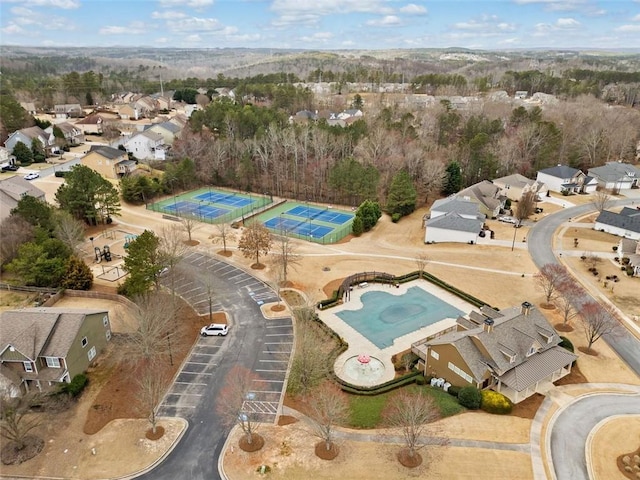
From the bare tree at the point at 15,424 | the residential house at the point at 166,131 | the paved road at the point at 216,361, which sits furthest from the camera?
the residential house at the point at 166,131

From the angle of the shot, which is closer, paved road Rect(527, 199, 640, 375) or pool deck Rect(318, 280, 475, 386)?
pool deck Rect(318, 280, 475, 386)

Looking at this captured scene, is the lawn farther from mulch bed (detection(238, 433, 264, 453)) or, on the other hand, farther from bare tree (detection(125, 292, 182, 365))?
bare tree (detection(125, 292, 182, 365))

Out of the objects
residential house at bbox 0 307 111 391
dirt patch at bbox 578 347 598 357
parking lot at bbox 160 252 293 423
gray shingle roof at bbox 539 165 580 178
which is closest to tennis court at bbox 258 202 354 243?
parking lot at bbox 160 252 293 423

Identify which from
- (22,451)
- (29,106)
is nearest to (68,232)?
(22,451)

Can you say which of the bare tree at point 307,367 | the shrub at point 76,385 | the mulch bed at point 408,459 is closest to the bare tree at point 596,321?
the mulch bed at point 408,459

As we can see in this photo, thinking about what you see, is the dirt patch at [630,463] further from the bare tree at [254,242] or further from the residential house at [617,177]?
the residential house at [617,177]

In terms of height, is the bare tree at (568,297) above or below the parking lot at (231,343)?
above

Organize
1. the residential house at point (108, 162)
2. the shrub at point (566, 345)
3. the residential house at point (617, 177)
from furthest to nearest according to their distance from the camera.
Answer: the residential house at point (617, 177), the residential house at point (108, 162), the shrub at point (566, 345)

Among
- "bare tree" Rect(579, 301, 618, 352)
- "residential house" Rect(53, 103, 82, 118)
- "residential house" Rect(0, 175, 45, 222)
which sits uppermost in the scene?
"residential house" Rect(53, 103, 82, 118)
